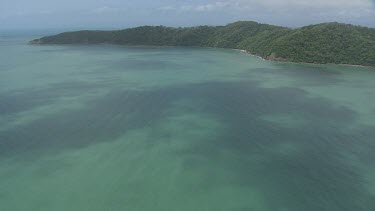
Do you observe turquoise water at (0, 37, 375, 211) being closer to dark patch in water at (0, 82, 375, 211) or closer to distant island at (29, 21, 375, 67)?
dark patch in water at (0, 82, 375, 211)

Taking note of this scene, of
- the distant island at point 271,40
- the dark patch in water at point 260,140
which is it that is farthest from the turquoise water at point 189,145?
the distant island at point 271,40

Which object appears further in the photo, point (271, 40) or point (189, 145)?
point (271, 40)

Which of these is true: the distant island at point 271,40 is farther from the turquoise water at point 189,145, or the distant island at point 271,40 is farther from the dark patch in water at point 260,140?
the dark patch in water at point 260,140

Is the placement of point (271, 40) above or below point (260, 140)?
above

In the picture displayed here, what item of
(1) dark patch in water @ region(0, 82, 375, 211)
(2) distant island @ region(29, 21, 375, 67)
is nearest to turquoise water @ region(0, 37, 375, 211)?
(1) dark patch in water @ region(0, 82, 375, 211)

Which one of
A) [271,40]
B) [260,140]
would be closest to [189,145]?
[260,140]

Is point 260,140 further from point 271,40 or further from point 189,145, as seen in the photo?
point 271,40

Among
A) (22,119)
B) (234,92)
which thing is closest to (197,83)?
(234,92)
